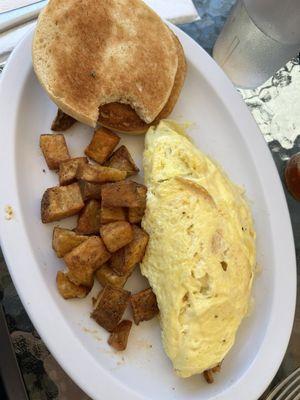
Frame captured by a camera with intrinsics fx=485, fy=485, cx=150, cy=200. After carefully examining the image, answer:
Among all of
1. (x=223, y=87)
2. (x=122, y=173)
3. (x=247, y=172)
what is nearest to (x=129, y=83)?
(x=122, y=173)

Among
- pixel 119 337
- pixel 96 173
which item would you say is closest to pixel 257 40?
pixel 96 173

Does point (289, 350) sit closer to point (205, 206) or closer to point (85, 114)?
point (205, 206)

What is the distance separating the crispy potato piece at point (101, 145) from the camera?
1406 millimetres

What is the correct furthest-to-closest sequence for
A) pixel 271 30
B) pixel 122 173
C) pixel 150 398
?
pixel 271 30 → pixel 122 173 → pixel 150 398

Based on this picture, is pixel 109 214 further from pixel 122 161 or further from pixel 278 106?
pixel 278 106

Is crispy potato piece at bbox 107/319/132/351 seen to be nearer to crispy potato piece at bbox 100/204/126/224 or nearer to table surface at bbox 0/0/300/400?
crispy potato piece at bbox 100/204/126/224

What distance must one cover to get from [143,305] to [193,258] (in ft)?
0.65

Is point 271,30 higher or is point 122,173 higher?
point 271,30

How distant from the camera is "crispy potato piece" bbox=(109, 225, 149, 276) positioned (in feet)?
4.26

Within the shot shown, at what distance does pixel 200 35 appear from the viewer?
1.81 metres

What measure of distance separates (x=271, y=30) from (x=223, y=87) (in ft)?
0.75

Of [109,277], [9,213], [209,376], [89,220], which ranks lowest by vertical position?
[209,376]

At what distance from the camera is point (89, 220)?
1327 mm

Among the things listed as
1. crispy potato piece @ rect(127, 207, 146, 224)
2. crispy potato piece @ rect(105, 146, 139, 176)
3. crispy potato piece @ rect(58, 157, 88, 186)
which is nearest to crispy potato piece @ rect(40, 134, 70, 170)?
crispy potato piece @ rect(58, 157, 88, 186)
